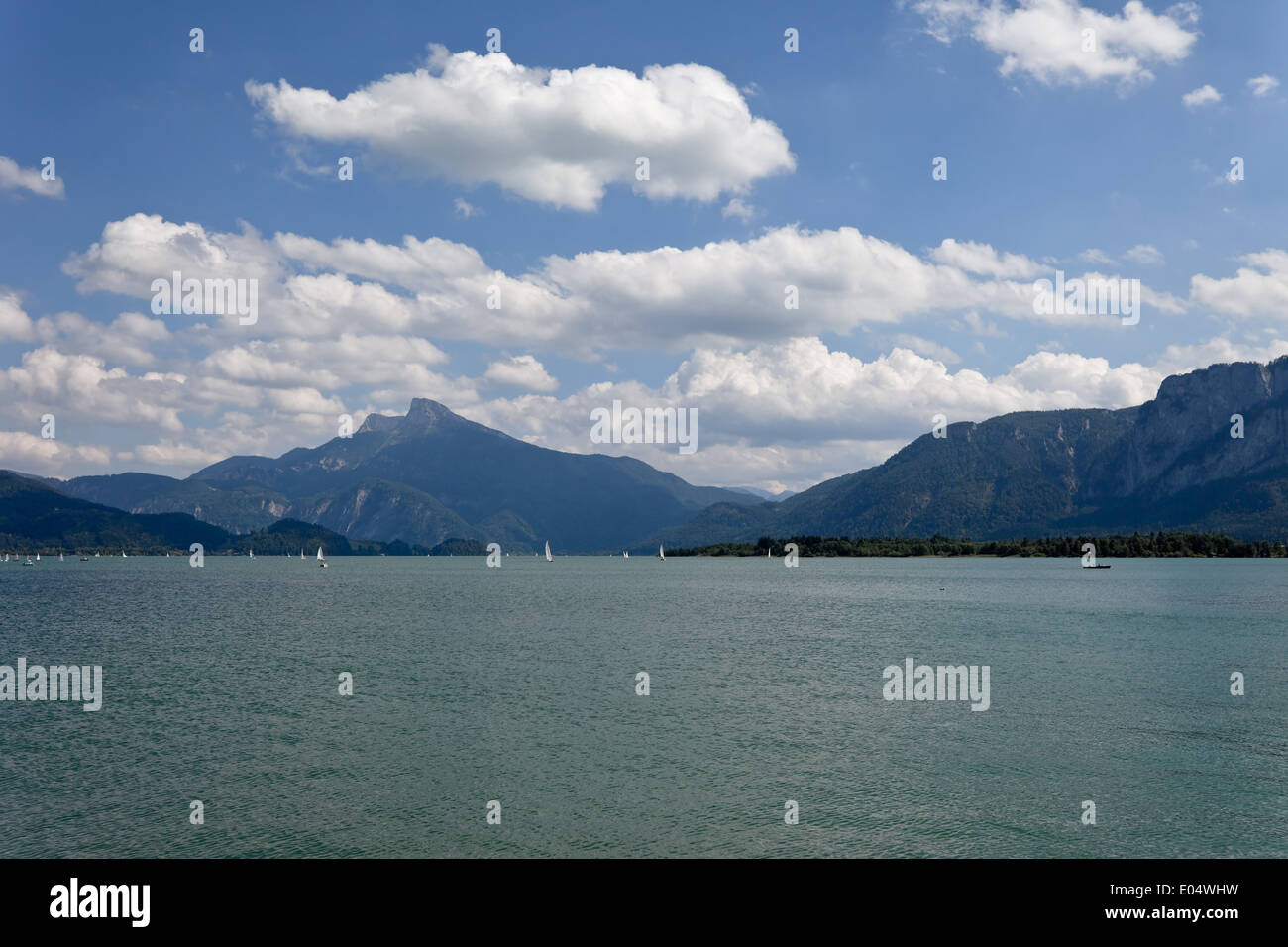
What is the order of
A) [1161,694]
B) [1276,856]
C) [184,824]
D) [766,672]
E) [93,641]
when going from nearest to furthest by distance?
1. [1276,856]
2. [184,824]
3. [1161,694]
4. [766,672]
5. [93,641]

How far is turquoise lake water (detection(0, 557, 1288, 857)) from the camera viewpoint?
108 feet

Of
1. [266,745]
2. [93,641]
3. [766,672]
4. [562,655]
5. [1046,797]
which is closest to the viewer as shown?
[1046,797]

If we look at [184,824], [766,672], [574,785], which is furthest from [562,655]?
[184,824]

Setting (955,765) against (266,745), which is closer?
(955,765)

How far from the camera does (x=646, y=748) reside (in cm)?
4544

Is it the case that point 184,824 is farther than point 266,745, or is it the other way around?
point 266,745

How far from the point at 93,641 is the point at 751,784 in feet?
276

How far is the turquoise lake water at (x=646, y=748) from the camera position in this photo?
1294 inches
